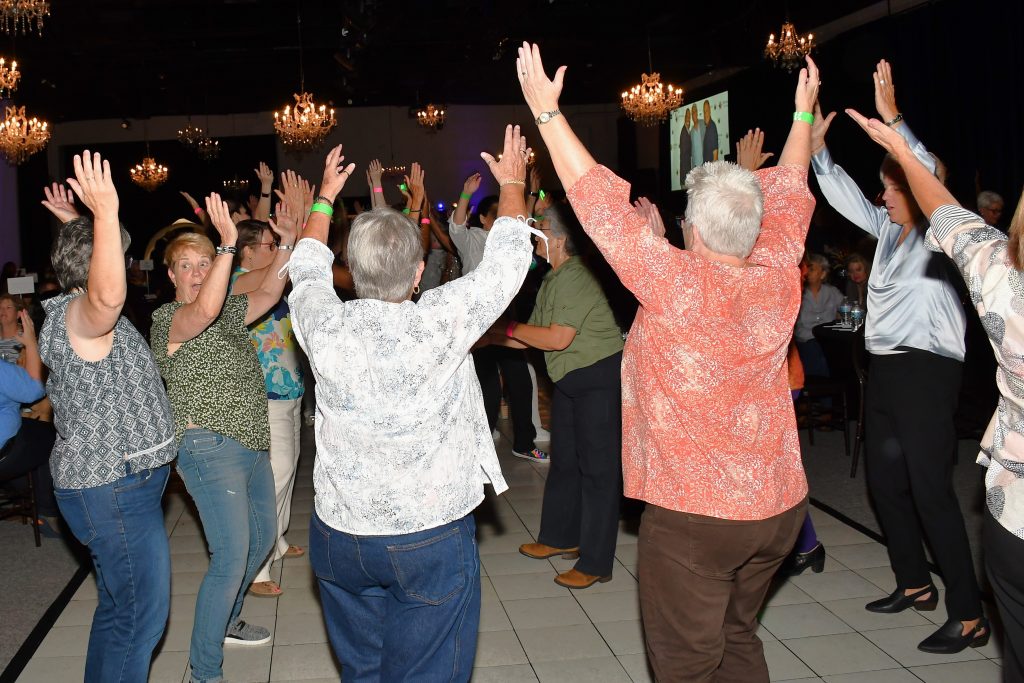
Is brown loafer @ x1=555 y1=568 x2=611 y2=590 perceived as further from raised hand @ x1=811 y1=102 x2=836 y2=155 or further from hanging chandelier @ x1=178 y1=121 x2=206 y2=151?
hanging chandelier @ x1=178 y1=121 x2=206 y2=151

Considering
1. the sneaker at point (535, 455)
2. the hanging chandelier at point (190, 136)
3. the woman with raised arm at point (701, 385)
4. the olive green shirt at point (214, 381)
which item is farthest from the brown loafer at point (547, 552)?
the hanging chandelier at point (190, 136)

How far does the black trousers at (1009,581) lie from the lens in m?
1.78

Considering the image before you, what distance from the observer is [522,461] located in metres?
6.36

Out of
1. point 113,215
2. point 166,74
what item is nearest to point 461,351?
point 113,215

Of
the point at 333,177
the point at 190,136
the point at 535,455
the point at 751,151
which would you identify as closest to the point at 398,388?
the point at 333,177

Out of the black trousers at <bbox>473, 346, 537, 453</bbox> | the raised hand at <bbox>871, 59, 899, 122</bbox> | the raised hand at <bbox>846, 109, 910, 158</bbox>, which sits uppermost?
the raised hand at <bbox>871, 59, 899, 122</bbox>

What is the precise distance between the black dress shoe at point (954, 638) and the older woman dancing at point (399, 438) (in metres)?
1.99

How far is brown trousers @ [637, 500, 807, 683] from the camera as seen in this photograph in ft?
6.80

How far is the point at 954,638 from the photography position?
3197 mm

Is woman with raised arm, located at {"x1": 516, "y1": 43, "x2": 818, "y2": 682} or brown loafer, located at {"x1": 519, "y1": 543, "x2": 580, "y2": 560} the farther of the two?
brown loafer, located at {"x1": 519, "y1": 543, "x2": 580, "y2": 560}

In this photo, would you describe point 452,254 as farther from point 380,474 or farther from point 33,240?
point 33,240

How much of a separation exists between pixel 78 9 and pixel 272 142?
7.05m

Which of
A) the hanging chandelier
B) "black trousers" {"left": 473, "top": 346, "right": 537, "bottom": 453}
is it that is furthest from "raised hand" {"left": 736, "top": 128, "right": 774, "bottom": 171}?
the hanging chandelier

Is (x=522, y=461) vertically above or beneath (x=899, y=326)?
beneath
